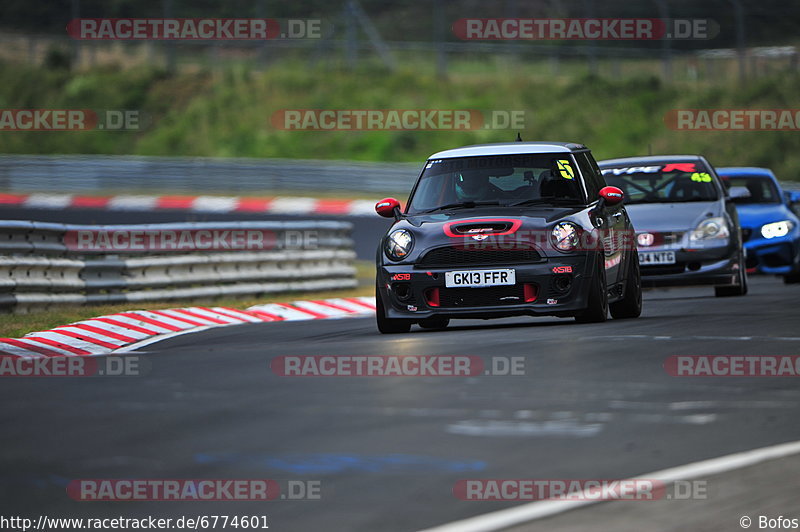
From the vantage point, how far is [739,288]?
16719mm

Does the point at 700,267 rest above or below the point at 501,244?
below

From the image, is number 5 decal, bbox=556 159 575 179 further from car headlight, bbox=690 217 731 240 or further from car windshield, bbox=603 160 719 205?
car windshield, bbox=603 160 719 205

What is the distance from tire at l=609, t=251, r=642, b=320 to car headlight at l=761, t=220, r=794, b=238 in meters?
6.30

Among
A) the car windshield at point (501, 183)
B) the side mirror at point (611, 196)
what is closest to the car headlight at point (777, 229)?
the side mirror at point (611, 196)

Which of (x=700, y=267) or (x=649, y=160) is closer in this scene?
(x=700, y=267)

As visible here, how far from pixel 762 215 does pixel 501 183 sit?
7.87 metres

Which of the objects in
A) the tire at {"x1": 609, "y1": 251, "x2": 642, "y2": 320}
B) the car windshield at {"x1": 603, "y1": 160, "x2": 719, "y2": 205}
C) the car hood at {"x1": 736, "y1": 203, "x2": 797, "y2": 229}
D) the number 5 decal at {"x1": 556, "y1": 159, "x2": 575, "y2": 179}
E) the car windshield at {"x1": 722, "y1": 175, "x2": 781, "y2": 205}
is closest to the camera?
the number 5 decal at {"x1": 556, "y1": 159, "x2": 575, "y2": 179}

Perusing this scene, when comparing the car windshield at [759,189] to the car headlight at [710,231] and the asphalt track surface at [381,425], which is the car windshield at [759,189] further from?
the asphalt track surface at [381,425]

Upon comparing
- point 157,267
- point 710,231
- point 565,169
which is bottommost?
point 157,267

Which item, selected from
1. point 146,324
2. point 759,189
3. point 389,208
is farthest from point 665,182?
point 146,324

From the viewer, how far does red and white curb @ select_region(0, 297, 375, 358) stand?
11.9 metres

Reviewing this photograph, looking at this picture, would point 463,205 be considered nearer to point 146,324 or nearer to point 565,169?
point 565,169

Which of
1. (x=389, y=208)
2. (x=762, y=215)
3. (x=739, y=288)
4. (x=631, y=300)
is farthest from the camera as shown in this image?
(x=762, y=215)

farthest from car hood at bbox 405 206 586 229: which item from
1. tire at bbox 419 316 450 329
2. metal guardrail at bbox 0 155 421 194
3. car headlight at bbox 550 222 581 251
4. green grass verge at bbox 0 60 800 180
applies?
green grass verge at bbox 0 60 800 180
